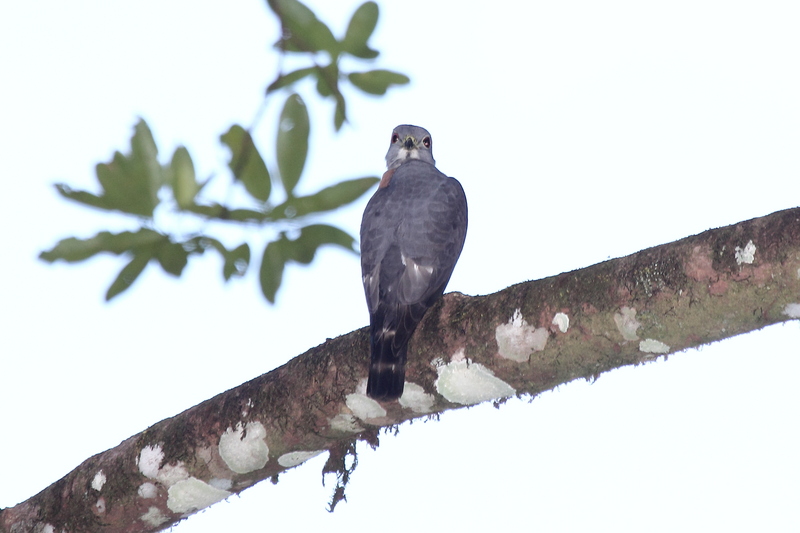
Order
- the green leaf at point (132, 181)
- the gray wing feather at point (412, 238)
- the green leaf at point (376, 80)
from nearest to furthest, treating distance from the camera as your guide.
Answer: the green leaf at point (132, 181) → the green leaf at point (376, 80) → the gray wing feather at point (412, 238)

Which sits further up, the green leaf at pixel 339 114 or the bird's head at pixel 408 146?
the bird's head at pixel 408 146

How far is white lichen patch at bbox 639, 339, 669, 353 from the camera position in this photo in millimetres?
2777

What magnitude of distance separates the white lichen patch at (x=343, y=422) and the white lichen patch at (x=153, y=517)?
2.72ft

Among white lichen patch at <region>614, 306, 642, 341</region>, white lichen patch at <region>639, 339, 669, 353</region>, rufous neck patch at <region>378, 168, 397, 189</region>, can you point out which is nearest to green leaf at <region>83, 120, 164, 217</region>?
white lichen patch at <region>614, 306, 642, 341</region>

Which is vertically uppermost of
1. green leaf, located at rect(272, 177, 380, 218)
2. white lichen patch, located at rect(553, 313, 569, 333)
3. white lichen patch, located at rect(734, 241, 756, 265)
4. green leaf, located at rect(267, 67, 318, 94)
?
green leaf, located at rect(267, 67, 318, 94)

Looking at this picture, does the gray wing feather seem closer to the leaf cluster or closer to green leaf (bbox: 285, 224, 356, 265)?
green leaf (bbox: 285, 224, 356, 265)

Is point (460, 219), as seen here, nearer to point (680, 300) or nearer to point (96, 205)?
point (680, 300)

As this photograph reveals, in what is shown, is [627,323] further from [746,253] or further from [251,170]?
[251,170]

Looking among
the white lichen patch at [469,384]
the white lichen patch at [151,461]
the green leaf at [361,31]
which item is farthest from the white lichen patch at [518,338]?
the white lichen patch at [151,461]

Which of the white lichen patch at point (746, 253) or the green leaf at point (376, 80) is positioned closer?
the white lichen patch at point (746, 253)

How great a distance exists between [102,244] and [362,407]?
1176 millimetres

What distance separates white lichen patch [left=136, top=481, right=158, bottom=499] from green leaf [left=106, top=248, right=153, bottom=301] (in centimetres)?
100

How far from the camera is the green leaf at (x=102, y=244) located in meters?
2.80

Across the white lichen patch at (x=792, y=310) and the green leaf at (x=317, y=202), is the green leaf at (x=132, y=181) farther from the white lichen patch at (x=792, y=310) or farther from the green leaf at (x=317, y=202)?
the white lichen patch at (x=792, y=310)
